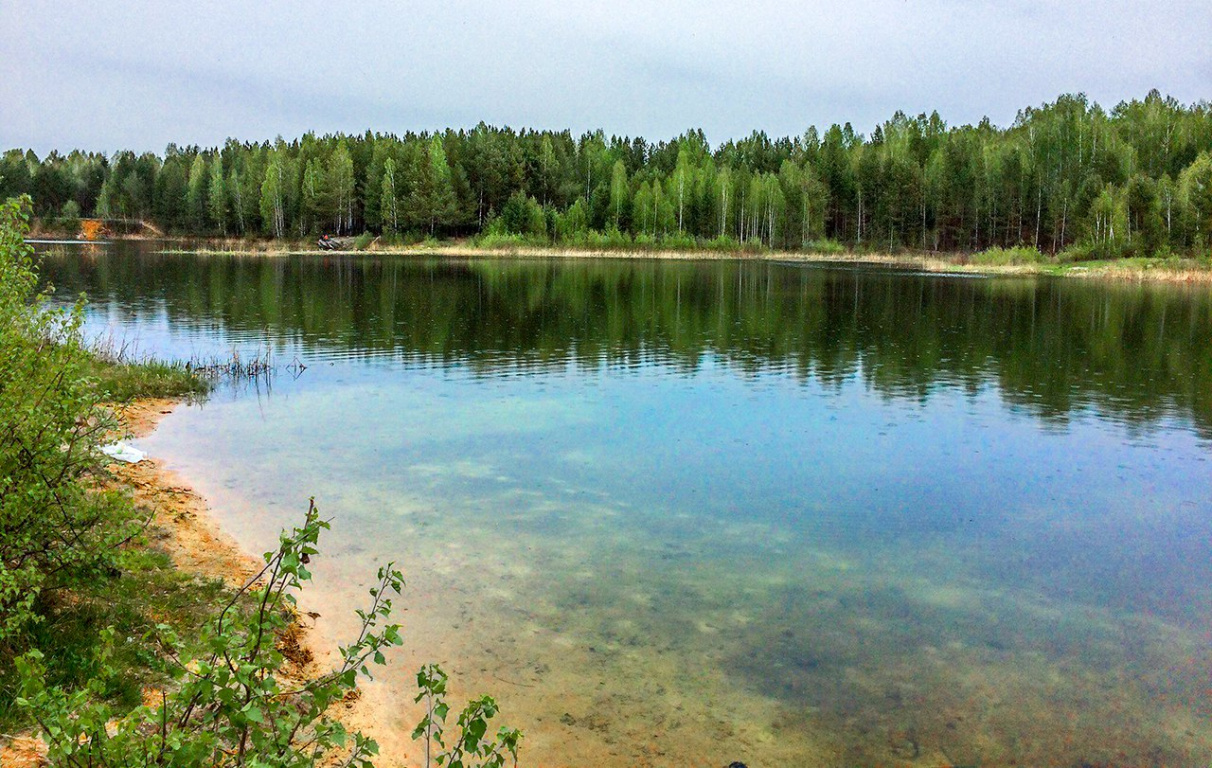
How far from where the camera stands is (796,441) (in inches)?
720

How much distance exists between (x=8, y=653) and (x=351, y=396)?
622 inches

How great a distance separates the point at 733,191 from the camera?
401 feet

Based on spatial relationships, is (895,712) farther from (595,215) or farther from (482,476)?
(595,215)

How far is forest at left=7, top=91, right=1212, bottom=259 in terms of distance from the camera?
113750mm

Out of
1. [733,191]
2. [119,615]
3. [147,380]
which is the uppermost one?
[733,191]

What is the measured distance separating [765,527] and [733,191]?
113 m

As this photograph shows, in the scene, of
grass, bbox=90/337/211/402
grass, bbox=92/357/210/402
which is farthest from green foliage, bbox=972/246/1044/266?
grass, bbox=92/357/210/402

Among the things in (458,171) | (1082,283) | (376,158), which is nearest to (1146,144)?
(1082,283)

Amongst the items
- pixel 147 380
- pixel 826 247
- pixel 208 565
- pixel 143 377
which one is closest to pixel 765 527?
pixel 208 565

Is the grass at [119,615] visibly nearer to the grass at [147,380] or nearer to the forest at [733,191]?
the grass at [147,380]

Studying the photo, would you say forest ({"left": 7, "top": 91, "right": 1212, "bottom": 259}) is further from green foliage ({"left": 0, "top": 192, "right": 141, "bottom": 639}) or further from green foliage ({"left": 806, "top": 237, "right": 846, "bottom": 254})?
green foliage ({"left": 0, "top": 192, "right": 141, "bottom": 639})

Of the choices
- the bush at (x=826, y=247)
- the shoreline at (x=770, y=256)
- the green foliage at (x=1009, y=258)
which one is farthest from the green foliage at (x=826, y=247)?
the green foliage at (x=1009, y=258)

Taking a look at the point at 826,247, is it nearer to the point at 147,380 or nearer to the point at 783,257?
the point at 783,257

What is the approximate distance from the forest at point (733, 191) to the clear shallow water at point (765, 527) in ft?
275
